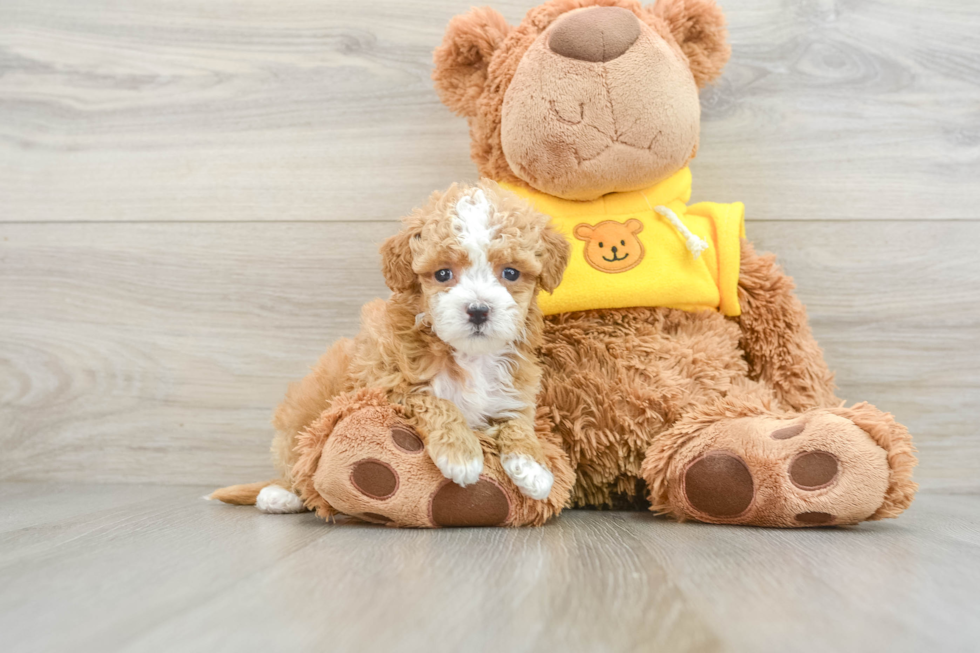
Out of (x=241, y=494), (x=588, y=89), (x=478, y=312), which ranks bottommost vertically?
(x=241, y=494)

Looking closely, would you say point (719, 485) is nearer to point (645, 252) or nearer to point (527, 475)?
point (527, 475)

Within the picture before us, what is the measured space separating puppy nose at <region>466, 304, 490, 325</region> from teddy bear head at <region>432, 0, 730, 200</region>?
32 cm

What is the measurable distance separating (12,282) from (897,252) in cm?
165

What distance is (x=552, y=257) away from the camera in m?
0.87

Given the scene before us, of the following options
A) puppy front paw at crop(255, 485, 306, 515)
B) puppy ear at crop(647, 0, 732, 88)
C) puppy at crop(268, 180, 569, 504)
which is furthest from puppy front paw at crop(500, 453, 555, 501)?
puppy ear at crop(647, 0, 732, 88)

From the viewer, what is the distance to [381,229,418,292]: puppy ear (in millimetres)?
859

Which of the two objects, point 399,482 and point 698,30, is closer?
point 399,482

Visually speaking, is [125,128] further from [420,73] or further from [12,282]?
[420,73]

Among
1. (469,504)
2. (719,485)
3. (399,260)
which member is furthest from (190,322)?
(719,485)

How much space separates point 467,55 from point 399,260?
1.40 ft

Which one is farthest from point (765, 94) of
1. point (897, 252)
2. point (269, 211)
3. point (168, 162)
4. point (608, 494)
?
point (168, 162)

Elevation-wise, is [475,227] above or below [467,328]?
above

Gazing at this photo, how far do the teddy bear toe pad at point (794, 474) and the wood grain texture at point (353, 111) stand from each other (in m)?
0.58

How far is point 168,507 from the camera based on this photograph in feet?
3.62
